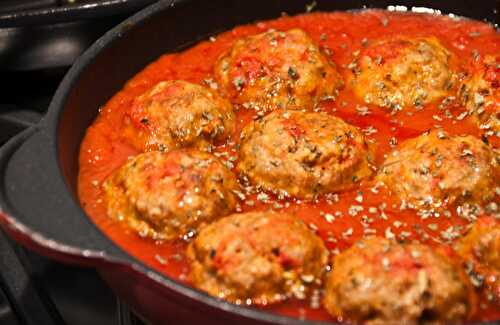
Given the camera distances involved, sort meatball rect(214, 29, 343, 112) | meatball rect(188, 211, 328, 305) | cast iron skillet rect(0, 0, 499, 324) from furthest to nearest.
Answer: meatball rect(214, 29, 343, 112) < meatball rect(188, 211, 328, 305) < cast iron skillet rect(0, 0, 499, 324)

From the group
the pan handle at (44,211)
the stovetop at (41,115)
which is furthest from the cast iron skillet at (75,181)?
the stovetop at (41,115)

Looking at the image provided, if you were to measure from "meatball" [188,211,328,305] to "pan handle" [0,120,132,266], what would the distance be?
1.30 feet

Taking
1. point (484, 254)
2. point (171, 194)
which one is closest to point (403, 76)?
point (484, 254)

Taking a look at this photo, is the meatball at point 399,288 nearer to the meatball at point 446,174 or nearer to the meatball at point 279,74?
the meatball at point 446,174

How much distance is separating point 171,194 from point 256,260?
53 cm

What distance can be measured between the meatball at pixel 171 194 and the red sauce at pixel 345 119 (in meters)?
0.07

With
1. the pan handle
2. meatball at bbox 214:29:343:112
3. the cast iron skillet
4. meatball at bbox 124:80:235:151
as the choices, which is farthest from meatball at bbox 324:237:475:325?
meatball at bbox 214:29:343:112

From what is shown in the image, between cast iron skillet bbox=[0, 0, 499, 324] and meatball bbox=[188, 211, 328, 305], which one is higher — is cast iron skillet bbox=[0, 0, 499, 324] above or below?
above

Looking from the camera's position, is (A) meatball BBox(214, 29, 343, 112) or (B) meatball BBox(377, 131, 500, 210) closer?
(B) meatball BBox(377, 131, 500, 210)

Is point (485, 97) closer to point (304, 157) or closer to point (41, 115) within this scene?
point (304, 157)

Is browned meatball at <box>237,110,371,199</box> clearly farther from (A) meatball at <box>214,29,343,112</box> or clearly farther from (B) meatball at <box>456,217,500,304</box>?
(B) meatball at <box>456,217,500,304</box>

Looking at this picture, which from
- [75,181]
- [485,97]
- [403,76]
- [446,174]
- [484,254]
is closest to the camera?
[484,254]

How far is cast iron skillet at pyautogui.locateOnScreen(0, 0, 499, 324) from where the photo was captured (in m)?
2.55

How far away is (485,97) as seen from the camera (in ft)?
12.3
